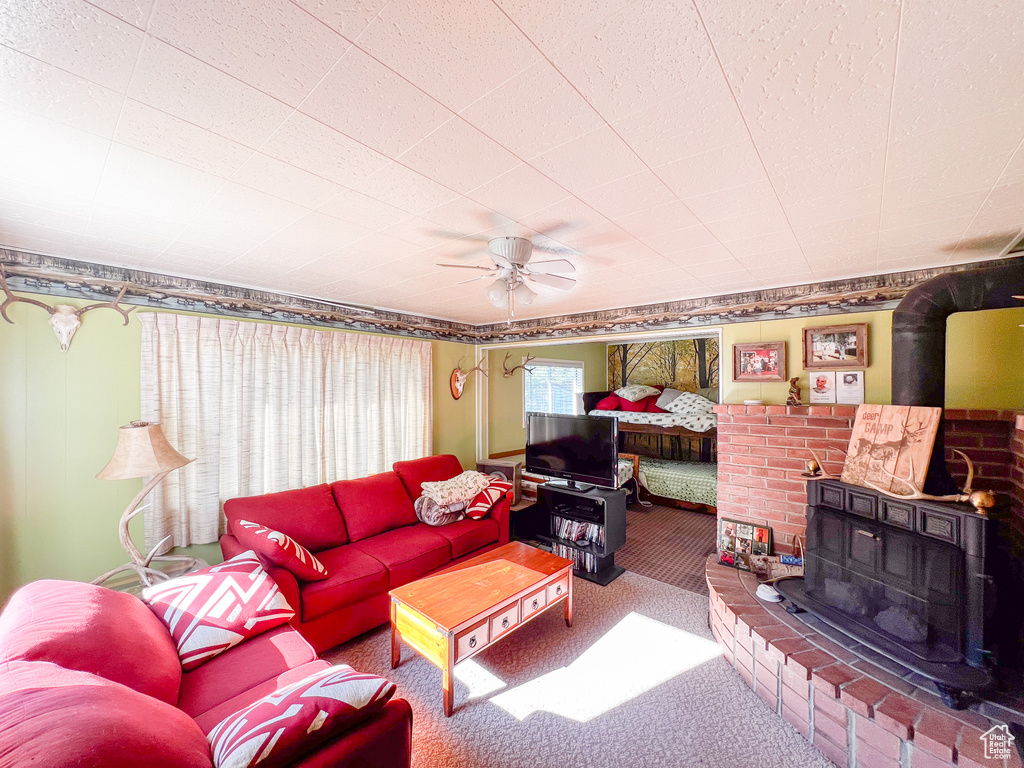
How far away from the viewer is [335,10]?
83 centimetres

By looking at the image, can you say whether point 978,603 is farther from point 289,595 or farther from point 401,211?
point 289,595

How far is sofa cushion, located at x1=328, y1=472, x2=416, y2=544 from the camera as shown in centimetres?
323

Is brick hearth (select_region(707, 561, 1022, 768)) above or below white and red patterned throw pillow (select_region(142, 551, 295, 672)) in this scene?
below

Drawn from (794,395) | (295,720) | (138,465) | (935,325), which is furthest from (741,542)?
(138,465)

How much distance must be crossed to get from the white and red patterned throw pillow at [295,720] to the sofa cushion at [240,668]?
63cm

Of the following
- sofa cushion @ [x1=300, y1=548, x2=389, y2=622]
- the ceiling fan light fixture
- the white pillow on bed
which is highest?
the ceiling fan light fixture

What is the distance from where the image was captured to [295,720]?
106 centimetres

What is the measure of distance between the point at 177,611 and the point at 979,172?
12.1ft

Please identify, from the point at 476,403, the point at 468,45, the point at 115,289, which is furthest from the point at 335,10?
the point at 476,403

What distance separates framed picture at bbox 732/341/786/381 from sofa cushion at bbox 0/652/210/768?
3.71m

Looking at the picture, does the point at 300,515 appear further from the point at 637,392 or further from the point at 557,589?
the point at 637,392

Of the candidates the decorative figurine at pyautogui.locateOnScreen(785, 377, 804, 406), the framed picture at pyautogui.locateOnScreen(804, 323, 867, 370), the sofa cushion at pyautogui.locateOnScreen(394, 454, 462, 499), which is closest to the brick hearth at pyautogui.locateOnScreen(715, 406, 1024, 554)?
the decorative figurine at pyautogui.locateOnScreen(785, 377, 804, 406)

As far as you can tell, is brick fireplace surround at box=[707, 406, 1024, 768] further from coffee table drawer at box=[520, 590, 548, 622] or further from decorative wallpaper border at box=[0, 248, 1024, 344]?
coffee table drawer at box=[520, 590, 548, 622]

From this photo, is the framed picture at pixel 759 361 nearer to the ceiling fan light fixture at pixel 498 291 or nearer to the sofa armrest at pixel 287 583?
the ceiling fan light fixture at pixel 498 291
